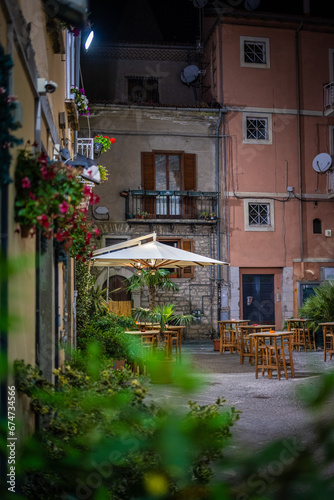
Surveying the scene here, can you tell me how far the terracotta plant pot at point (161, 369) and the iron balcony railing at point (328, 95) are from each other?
20.7 meters

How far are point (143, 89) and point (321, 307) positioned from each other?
1077cm

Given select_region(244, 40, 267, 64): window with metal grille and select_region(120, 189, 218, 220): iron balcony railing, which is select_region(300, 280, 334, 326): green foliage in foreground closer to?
select_region(120, 189, 218, 220): iron balcony railing

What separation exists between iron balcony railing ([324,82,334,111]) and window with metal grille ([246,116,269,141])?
217 centimetres

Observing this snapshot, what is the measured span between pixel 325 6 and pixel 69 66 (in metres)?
16.2

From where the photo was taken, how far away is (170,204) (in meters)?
19.4

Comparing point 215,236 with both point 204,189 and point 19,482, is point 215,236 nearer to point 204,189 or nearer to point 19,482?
point 204,189

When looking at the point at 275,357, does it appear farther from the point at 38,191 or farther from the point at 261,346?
the point at 38,191

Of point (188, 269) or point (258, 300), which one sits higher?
point (188, 269)

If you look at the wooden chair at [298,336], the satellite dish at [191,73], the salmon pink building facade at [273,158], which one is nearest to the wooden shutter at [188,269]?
the salmon pink building facade at [273,158]

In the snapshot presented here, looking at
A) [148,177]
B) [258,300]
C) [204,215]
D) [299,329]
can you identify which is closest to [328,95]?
[204,215]

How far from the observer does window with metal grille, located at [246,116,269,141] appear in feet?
66.6

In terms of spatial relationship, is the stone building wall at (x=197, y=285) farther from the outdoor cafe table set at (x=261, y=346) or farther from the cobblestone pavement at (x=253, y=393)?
the outdoor cafe table set at (x=261, y=346)

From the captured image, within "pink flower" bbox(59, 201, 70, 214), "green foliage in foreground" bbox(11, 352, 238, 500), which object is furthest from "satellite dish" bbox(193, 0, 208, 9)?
"green foliage in foreground" bbox(11, 352, 238, 500)

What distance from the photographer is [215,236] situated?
64.0 ft
